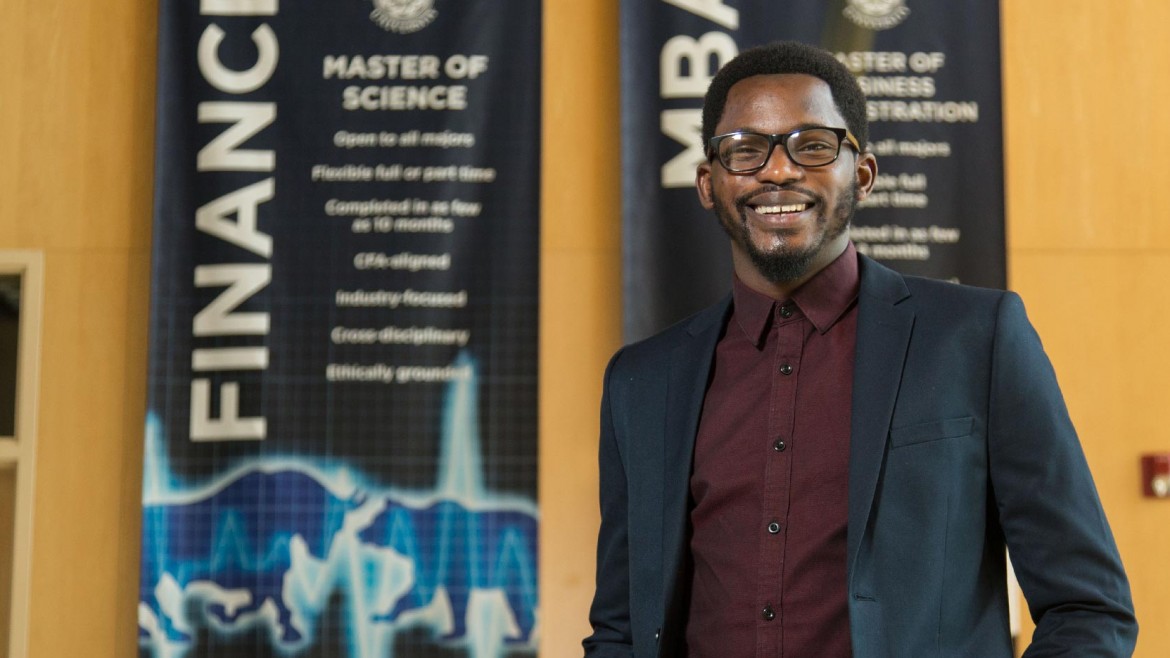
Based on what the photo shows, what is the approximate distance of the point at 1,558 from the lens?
3.33 m

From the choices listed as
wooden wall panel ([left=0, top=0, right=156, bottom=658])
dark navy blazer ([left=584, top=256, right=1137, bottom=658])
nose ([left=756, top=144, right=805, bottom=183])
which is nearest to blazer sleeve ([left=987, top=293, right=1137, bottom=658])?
dark navy blazer ([left=584, top=256, right=1137, bottom=658])

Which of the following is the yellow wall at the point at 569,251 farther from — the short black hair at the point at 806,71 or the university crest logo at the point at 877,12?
the short black hair at the point at 806,71

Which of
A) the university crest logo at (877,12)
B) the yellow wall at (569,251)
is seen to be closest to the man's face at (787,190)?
the yellow wall at (569,251)

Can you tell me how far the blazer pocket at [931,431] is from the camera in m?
1.31

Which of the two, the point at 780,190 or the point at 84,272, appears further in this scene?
the point at 84,272

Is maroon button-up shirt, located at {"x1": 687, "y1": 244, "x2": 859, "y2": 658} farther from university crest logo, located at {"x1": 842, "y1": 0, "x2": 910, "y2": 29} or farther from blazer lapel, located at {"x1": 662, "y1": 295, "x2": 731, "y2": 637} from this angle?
university crest logo, located at {"x1": 842, "y1": 0, "x2": 910, "y2": 29}

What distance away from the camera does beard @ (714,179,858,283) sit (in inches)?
58.1

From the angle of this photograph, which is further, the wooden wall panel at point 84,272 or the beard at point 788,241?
the wooden wall panel at point 84,272

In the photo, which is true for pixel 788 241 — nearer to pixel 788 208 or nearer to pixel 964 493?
pixel 788 208

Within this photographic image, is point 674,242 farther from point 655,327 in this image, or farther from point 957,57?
point 957,57

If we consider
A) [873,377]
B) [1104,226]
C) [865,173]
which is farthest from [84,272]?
[1104,226]

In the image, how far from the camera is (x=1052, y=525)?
4.10 feet

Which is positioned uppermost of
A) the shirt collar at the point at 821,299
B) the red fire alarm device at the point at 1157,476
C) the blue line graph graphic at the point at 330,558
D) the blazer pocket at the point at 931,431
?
the shirt collar at the point at 821,299

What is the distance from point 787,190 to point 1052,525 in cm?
52
